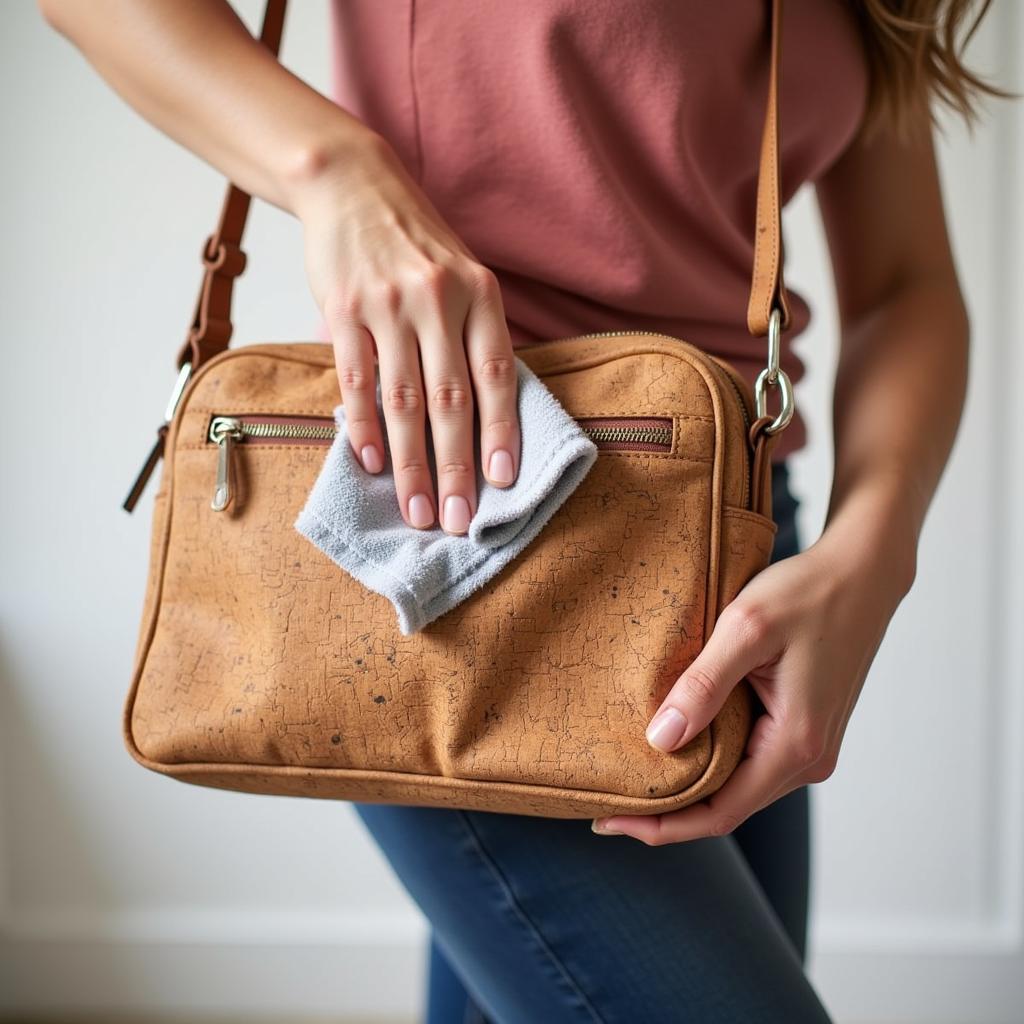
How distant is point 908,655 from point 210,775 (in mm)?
1490

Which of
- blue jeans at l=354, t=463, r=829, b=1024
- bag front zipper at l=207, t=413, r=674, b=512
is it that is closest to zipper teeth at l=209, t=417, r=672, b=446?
bag front zipper at l=207, t=413, r=674, b=512

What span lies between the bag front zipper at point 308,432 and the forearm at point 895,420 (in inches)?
5.5

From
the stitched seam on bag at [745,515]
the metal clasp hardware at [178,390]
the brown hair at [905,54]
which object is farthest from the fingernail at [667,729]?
the brown hair at [905,54]

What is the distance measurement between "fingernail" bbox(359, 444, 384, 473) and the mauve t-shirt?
18 centimetres

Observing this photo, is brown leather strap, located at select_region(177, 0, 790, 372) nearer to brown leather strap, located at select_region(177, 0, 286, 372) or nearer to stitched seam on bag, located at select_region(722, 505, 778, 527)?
brown leather strap, located at select_region(177, 0, 286, 372)

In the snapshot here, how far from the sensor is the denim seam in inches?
27.8

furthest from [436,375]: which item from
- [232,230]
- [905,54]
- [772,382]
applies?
[905,54]

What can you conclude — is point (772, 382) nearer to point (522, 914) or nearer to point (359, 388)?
point (359, 388)

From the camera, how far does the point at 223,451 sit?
732mm

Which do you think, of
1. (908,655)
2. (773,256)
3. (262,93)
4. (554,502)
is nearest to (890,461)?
(773,256)

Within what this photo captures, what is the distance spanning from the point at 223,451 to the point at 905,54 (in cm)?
70

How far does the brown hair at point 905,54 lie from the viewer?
859 millimetres

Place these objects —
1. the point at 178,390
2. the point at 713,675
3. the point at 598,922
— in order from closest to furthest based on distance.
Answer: the point at 713,675 → the point at 598,922 → the point at 178,390

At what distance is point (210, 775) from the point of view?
736mm
